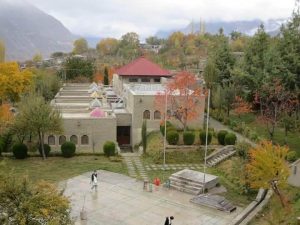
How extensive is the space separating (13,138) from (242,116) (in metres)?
26.2

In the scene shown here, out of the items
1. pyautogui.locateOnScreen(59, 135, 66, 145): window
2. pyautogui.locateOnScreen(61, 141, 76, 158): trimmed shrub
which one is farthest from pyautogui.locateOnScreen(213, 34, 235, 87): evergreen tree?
pyautogui.locateOnScreen(61, 141, 76, 158): trimmed shrub

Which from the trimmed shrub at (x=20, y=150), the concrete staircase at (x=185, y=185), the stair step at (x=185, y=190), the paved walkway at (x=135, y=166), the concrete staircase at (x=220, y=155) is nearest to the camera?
the stair step at (x=185, y=190)

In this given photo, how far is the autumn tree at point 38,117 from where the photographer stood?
104ft

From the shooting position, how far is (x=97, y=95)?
49.3 metres

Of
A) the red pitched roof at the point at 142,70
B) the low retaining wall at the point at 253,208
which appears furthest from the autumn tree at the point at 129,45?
the low retaining wall at the point at 253,208

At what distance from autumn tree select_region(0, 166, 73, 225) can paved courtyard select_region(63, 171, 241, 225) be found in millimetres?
7553

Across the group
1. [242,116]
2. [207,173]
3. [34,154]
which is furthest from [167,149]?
[242,116]

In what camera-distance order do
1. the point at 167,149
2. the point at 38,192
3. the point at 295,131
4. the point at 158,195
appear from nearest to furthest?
the point at 38,192 → the point at 158,195 → the point at 167,149 → the point at 295,131

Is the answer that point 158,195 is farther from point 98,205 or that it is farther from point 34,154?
point 34,154

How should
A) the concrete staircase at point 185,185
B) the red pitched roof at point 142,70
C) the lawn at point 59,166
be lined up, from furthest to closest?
the red pitched roof at point 142,70 < the lawn at point 59,166 < the concrete staircase at point 185,185

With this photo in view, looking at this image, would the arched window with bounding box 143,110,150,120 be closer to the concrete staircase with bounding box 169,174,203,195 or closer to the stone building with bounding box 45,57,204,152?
the stone building with bounding box 45,57,204,152

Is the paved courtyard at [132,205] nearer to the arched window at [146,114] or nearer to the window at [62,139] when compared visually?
the window at [62,139]

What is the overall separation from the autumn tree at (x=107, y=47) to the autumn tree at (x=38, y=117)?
141409 mm

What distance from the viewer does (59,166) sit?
31.3 metres
